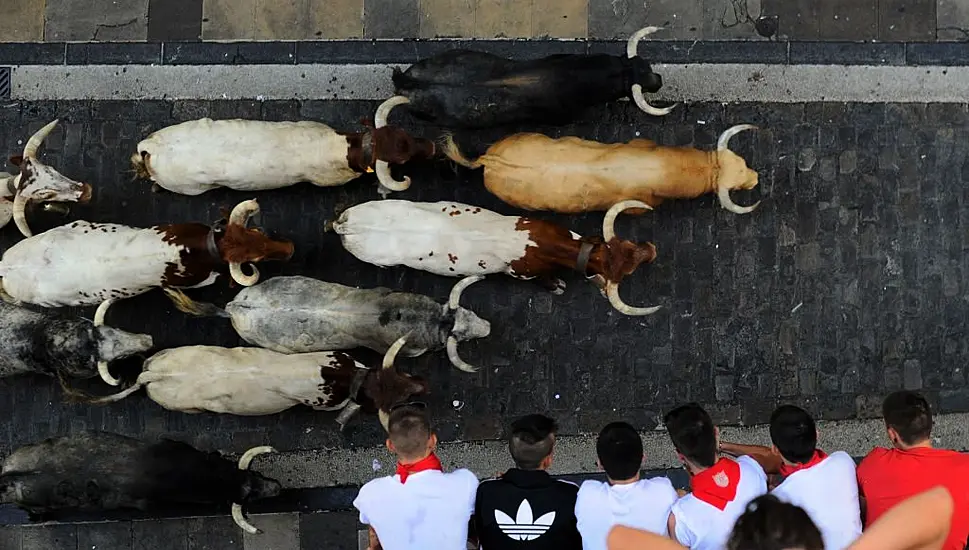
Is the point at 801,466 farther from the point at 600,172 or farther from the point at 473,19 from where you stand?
the point at 473,19

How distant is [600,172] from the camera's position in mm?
6023

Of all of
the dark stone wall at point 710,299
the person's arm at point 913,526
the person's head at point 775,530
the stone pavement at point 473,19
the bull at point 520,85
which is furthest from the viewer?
Result: the stone pavement at point 473,19

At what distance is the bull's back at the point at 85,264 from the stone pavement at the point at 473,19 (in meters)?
2.03

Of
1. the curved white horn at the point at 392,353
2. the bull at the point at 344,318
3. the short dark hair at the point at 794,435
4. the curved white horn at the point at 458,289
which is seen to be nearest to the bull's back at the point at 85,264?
the bull at the point at 344,318

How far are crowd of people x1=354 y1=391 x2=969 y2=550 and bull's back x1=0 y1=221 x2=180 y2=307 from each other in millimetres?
2470

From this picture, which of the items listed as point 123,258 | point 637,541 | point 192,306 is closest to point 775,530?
point 637,541

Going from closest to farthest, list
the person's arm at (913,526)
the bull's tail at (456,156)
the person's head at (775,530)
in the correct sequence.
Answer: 1. the person's head at (775,530)
2. the person's arm at (913,526)
3. the bull's tail at (456,156)

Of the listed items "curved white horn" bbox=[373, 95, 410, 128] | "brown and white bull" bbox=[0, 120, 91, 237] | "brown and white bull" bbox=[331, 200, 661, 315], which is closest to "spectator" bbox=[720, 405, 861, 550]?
"brown and white bull" bbox=[331, 200, 661, 315]

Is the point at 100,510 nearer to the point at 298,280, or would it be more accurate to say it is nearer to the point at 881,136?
the point at 298,280

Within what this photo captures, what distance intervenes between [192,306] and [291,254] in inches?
33.1

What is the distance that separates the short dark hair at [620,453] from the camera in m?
4.52

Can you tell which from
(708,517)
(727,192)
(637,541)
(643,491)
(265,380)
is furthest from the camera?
(727,192)

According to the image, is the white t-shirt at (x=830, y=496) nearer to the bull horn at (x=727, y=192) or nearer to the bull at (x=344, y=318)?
the bull horn at (x=727, y=192)

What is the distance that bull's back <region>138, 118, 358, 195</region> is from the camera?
608 centimetres
